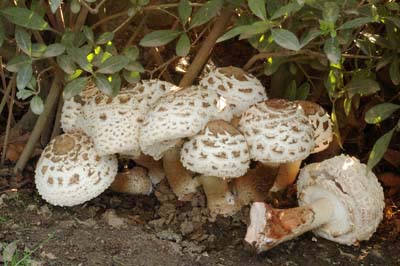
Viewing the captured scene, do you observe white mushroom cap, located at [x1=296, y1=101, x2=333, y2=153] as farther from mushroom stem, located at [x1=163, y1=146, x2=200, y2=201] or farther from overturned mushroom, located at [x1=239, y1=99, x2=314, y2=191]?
mushroom stem, located at [x1=163, y1=146, x2=200, y2=201]

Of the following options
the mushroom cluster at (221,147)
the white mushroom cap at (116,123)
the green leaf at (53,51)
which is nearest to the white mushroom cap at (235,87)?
the mushroom cluster at (221,147)

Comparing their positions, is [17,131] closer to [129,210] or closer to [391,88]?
[129,210]

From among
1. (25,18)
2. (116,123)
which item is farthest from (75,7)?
(116,123)

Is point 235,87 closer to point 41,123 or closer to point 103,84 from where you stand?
point 103,84

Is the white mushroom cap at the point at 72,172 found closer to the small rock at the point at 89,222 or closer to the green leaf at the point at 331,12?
the small rock at the point at 89,222

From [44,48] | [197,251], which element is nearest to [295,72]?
[197,251]
